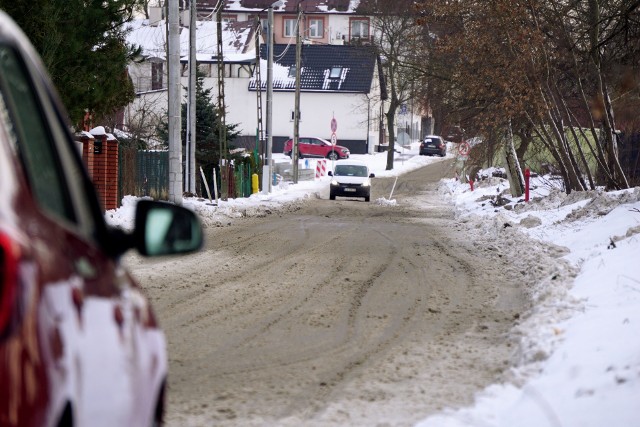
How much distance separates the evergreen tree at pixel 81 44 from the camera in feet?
73.0

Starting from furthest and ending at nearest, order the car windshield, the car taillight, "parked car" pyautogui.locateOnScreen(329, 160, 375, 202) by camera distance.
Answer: the car windshield
"parked car" pyautogui.locateOnScreen(329, 160, 375, 202)
the car taillight

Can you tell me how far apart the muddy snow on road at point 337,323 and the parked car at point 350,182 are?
2418cm

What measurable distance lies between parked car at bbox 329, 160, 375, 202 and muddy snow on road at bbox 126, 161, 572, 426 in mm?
24184

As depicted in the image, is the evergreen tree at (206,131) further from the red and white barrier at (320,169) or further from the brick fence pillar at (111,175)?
the red and white barrier at (320,169)

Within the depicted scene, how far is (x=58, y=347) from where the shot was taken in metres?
2.44

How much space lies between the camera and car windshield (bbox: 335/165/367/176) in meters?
48.2

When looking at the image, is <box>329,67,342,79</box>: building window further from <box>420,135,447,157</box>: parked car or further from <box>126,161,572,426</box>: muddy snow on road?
<box>126,161,572,426</box>: muddy snow on road

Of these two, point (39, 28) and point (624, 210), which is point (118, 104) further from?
point (624, 210)

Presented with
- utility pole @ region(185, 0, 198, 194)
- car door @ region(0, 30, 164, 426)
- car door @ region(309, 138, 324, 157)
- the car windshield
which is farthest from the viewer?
car door @ region(309, 138, 324, 157)

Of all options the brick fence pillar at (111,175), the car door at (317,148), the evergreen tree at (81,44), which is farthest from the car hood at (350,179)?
the car door at (317,148)

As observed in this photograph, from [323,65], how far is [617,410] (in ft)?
298

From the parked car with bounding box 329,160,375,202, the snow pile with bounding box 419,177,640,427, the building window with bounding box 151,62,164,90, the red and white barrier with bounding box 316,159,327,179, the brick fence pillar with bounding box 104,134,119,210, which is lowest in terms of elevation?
the red and white barrier with bounding box 316,159,327,179

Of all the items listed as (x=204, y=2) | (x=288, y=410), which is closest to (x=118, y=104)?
(x=288, y=410)

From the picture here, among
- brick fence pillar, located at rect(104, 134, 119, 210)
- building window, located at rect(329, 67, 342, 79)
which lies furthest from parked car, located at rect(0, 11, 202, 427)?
building window, located at rect(329, 67, 342, 79)
